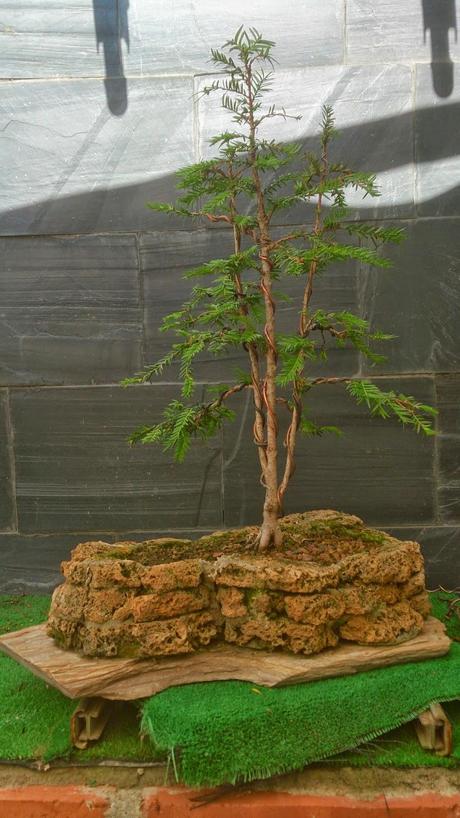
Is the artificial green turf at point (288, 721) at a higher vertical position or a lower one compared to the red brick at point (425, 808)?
higher

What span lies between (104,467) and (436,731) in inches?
87.1

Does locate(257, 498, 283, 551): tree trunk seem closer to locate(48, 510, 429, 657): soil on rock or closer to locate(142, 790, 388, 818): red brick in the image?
locate(48, 510, 429, 657): soil on rock

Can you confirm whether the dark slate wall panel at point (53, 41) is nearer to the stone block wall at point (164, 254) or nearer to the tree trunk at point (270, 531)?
the stone block wall at point (164, 254)

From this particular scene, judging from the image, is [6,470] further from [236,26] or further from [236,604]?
[236,26]

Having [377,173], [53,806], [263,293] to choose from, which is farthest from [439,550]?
[53,806]

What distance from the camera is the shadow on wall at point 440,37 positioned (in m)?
3.65

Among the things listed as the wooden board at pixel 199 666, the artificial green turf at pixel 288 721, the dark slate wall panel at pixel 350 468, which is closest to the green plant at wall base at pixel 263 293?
the wooden board at pixel 199 666

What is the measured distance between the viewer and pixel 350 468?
3773 millimetres

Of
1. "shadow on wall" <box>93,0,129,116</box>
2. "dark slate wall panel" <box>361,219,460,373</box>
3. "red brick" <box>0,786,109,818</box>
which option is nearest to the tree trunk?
"red brick" <box>0,786,109,818</box>

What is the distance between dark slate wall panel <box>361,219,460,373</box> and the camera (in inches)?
146

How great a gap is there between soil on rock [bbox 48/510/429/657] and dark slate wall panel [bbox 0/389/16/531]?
136 cm

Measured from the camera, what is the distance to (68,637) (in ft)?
8.26

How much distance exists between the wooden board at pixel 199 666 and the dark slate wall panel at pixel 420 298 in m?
1.66

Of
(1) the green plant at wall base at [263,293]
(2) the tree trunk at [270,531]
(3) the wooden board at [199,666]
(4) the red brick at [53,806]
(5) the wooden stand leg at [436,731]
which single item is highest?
(1) the green plant at wall base at [263,293]
